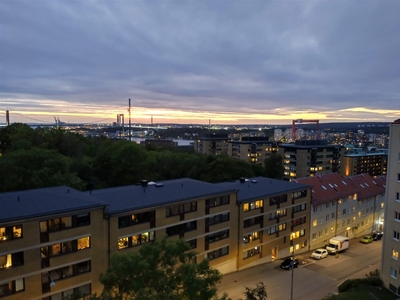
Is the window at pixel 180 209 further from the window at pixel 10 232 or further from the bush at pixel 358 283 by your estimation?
the bush at pixel 358 283

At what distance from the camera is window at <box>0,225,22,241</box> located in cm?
2095

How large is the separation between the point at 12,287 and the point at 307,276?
2886cm

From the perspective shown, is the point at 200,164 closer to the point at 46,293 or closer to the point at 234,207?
the point at 234,207

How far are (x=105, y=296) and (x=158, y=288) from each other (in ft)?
8.56

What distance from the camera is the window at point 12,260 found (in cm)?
2092

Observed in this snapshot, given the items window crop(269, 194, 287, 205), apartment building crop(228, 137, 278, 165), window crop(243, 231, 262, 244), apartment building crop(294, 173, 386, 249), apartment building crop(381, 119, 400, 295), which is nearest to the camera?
apartment building crop(381, 119, 400, 295)

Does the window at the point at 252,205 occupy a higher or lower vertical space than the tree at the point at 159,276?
lower

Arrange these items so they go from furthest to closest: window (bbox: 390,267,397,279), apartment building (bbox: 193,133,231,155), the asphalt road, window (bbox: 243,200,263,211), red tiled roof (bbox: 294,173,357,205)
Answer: apartment building (bbox: 193,133,231,155) → red tiled roof (bbox: 294,173,357,205) → window (bbox: 243,200,263,211) → the asphalt road → window (bbox: 390,267,397,279)

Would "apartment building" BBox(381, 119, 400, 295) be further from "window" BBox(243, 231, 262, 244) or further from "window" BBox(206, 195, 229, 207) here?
"window" BBox(206, 195, 229, 207)

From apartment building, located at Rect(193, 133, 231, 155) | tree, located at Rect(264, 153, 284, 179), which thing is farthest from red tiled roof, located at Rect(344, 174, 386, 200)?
apartment building, located at Rect(193, 133, 231, 155)

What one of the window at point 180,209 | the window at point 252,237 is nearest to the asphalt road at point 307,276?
the window at point 252,237

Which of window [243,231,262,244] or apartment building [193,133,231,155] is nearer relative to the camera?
window [243,231,262,244]

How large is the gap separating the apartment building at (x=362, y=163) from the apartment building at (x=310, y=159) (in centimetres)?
438

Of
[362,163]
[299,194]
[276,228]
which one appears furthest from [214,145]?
[276,228]
